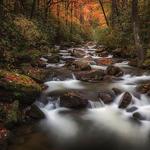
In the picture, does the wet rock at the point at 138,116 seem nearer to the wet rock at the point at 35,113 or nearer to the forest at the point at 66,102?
the forest at the point at 66,102

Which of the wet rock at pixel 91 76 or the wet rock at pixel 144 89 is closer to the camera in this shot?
the wet rock at pixel 144 89

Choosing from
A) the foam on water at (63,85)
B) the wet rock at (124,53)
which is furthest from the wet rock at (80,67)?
the wet rock at (124,53)

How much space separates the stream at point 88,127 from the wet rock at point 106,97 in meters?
0.16

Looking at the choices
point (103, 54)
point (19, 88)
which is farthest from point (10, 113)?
point (103, 54)

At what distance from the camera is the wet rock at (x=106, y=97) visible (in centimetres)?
1143

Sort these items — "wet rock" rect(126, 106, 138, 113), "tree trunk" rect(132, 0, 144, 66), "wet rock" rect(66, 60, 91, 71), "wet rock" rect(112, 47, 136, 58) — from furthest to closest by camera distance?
1. "wet rock" rect(112, 47, 136, 58)
2. "tree trunk" rect(132, 0, 144, 66)
3. "wet rock" rect(66, 60, 91, 71)
4. "wet rock" rect(126, 106, 138, 113)

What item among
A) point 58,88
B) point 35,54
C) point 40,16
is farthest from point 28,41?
point 40,16

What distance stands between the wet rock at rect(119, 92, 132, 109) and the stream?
0.53 feet

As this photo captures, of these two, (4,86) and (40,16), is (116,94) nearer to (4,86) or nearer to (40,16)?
(4,86)

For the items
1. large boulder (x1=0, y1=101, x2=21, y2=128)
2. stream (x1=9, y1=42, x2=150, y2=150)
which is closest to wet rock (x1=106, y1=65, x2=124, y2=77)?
stream (x1=9, y1=42, x2=150, y2=150)

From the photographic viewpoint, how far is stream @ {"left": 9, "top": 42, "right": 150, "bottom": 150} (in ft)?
28.1

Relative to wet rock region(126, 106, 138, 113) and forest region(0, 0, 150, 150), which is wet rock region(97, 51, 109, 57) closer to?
forest region(0, 0, 150, 150)

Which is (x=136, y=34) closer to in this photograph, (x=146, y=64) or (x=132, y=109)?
(x=146, y=64)

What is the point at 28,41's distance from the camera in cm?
1669
